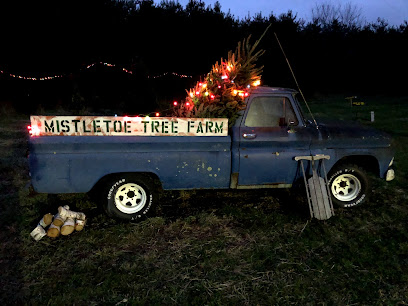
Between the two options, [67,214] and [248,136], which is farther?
[248,136]

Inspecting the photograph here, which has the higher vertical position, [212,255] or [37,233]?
[37,233]

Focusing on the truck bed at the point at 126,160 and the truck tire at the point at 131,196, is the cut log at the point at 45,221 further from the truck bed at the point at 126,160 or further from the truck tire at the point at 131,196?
the truck tire at the point at 131,196

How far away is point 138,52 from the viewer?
18812mm

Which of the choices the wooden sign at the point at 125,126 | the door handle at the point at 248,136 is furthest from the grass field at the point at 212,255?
the door handle at the point at 248,136

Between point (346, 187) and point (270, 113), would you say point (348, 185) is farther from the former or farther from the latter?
point (270, 113)

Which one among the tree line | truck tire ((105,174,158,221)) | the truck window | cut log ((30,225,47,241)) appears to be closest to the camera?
cut log ((30,225,47,241))

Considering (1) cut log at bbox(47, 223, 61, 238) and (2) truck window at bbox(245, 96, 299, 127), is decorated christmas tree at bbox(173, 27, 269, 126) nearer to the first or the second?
(2) truck window at bbox(245, 96, 299, 127)

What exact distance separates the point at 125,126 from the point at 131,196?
42.0 inches

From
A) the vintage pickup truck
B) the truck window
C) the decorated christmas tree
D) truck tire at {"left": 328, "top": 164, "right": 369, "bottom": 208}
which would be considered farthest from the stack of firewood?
truck tire at {"left": 328, "top": 164, "right": 369, "bottom": 208}

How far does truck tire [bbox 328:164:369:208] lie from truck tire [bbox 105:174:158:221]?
281 centimetres

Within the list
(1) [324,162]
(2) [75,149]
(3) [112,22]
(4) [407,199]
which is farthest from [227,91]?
(3) [112,22]

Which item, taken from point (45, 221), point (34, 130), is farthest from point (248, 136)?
point (45, 221)

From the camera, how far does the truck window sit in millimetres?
5008

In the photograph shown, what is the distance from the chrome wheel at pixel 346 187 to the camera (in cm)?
539
